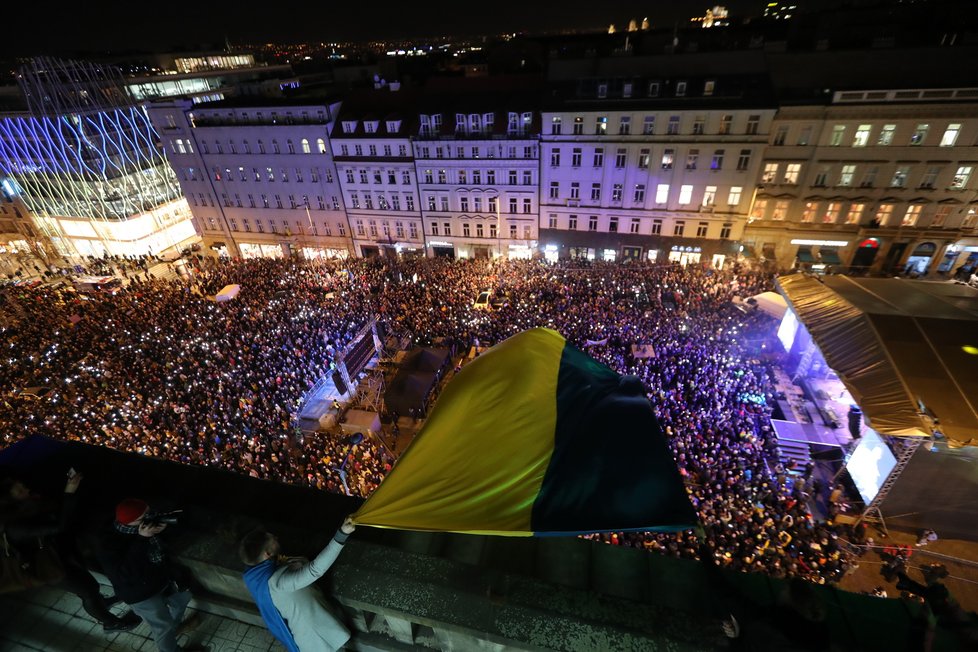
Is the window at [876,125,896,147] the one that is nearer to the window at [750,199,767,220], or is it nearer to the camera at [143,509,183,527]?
the window at [750,199,767,220]

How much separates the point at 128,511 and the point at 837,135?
4050 cm

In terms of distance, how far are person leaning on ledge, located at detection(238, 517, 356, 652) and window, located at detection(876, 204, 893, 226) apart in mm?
41276

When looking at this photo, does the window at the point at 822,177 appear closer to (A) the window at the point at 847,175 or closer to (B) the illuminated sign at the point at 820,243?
(A) the window at the point at 847,175

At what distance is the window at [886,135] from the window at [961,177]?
4.66 metres

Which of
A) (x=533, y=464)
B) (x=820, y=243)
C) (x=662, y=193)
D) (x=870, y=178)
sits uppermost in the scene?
(x=533, y=464)

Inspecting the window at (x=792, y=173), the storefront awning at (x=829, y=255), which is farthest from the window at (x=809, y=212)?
the storefront awning at (x=829, y=255)

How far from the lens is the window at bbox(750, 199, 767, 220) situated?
3240cm

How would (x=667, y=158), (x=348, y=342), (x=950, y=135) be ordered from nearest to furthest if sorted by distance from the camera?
1. (x=348, y=342)
2. (x=950, y=135)
3. (x=667, y=158)

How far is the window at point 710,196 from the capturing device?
3184 centimetres

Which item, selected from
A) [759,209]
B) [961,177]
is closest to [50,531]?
[759,209]

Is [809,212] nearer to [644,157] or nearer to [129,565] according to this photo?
[644,157]

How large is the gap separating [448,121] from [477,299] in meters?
16.5

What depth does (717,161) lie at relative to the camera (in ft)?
101

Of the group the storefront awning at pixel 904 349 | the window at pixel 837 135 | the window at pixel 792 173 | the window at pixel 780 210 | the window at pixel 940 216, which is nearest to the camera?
the storefront awning at pixel 904 349
